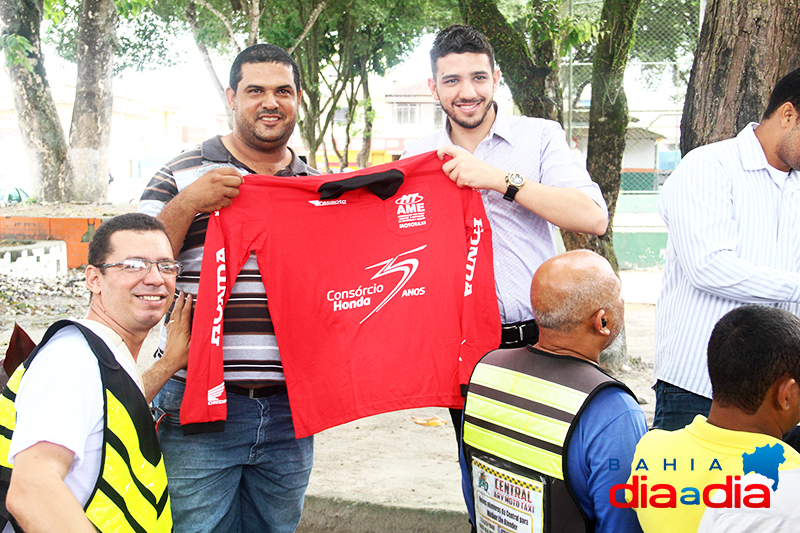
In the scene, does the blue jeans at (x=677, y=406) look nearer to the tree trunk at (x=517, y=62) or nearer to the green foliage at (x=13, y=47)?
the tree trunk at (x=517, y=62)

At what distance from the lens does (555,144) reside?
9.41ft

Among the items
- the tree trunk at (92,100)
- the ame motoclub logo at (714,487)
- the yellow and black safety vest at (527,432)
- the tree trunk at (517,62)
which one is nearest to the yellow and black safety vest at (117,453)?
the yellow and black safety vest at (527,432)

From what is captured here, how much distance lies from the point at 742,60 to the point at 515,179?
1750 millimetres

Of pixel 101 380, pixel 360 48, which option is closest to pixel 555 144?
pixel 101 380

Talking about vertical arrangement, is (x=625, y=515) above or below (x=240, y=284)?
below

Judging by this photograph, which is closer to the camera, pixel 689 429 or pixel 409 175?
pixel 689 429

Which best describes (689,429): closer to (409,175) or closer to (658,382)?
(658,382)

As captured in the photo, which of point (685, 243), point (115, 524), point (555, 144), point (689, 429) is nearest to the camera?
point (115, 524)

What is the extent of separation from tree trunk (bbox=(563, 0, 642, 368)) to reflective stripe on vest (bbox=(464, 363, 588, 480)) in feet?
16.4

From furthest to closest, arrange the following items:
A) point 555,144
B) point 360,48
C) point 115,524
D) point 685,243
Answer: point 360,48 → point 555,144 → point 685,243 → point 115,524

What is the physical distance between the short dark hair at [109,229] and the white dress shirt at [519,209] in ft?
4.65

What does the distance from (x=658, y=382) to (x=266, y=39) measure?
48.8ft

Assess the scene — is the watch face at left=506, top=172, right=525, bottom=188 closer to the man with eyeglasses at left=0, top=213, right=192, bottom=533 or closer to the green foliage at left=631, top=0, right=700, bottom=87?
the man with eyeglasses at left=0, top=213, right=192, bottom=533

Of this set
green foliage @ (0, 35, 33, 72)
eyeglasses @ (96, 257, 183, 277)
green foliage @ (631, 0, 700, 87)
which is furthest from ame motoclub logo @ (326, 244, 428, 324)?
green foliage @ (631, 0, 700, 87)
